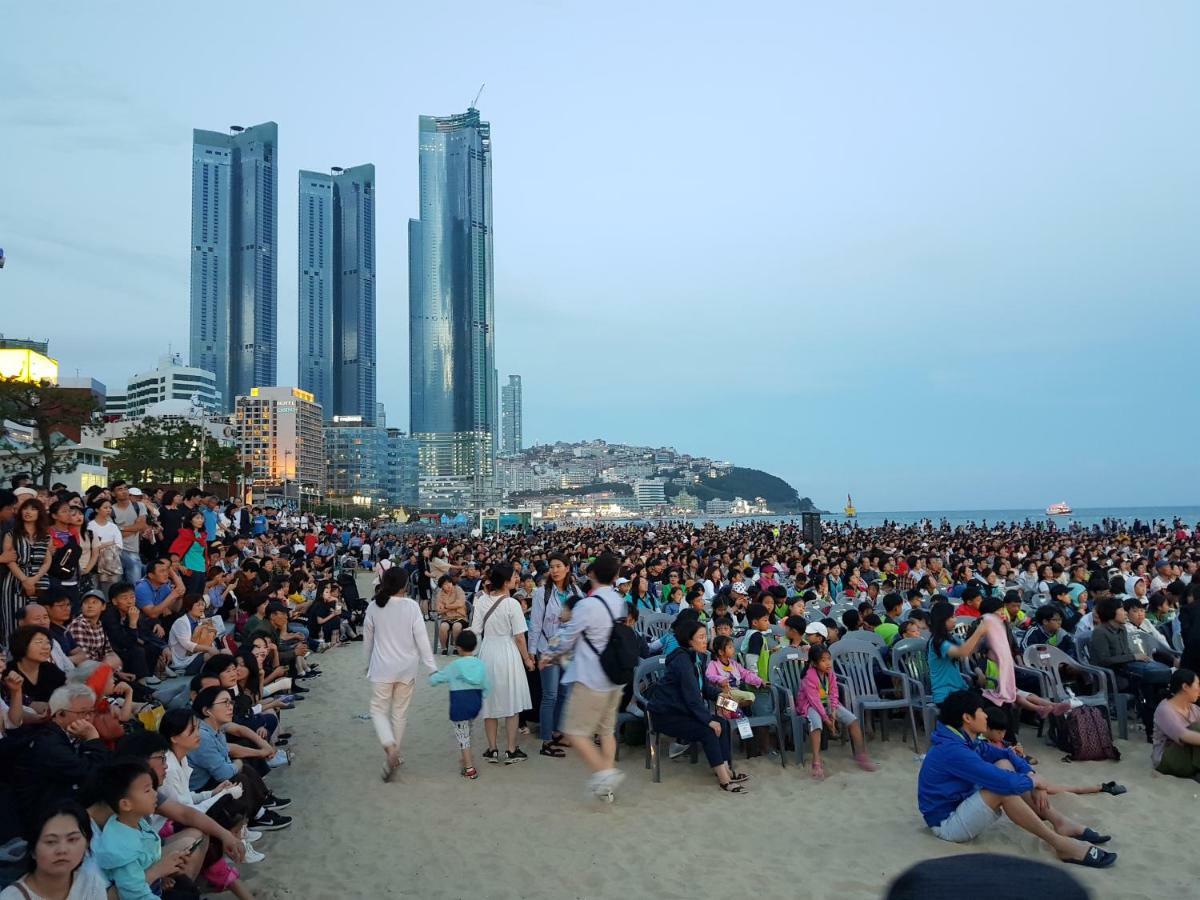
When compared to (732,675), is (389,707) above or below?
below

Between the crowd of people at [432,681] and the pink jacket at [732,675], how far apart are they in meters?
0.02

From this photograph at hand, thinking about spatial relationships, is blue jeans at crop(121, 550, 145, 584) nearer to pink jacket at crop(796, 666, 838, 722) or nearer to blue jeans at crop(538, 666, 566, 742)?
blue jeans at crop(538, 666, 566, 742)

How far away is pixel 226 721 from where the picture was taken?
481 cm

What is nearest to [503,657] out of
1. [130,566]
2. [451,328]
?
[130,566]

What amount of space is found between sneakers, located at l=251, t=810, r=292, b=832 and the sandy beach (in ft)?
0.29

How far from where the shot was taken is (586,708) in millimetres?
5191

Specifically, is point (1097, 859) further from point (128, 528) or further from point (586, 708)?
point (128, 528)

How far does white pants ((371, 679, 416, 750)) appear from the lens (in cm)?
595

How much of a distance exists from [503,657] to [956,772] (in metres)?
3.39

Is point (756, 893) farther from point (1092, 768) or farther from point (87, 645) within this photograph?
point (87, 645)

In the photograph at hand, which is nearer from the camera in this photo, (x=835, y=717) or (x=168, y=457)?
(x=835, y=717)

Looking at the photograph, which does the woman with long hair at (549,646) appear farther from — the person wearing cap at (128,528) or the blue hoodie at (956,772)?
the person wearing cap at (128,528)

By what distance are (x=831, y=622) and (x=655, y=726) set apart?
312cm

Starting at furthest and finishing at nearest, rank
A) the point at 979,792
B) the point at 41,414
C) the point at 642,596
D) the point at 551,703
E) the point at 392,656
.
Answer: the point at 41,414
the point at 642,596
the point at 551,703
the point at 392,656
the point at 979,792
